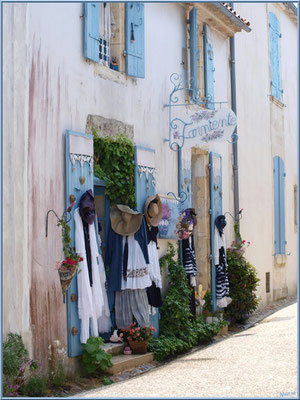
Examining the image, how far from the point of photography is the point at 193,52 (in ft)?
37.7

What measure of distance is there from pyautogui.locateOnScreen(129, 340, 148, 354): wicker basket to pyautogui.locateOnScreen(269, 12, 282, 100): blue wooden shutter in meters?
9.19

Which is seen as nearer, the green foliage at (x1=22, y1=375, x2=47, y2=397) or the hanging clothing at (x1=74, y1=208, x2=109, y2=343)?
the green foliage at (x1=22, y1=375, x2=47, y2=397)

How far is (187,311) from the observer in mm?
10078

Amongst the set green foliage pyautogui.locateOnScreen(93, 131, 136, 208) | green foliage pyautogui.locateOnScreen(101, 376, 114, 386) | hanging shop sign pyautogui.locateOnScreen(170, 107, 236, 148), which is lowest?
green foliage pyautogui.locateOnScreen(101, 376, 114, 386)

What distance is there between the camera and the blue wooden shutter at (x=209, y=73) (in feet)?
39.9

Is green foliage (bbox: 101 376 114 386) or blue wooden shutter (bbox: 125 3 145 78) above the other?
blue wooden shutter (bbox: 125 3 145 78)

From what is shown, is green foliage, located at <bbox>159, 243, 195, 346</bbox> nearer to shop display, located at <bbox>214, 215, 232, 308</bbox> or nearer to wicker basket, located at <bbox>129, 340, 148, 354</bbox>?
wicker basket, located at <bbox>129, 340, 148, 354</bbox>

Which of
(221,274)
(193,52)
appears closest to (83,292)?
(221,274)

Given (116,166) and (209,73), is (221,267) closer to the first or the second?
(209,73)

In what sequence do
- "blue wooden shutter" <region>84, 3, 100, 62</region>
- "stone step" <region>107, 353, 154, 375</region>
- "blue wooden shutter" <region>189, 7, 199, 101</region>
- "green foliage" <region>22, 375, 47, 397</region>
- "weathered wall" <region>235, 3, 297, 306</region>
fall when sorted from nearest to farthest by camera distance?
"green foliage" <region>22, 375, 47, 397</region> → "stone step" <region>107, 353, 154, 375</region> → "blue wooden shutter" <region>84, 3, 100, 62</region> → "blue wooden shutter" <region>189, 7, 199, 101</region> → "weathered wall" <region>235, 3, 297, 306</region>

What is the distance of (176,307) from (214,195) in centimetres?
287

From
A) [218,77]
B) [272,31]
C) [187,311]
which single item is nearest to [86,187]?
[187,311]

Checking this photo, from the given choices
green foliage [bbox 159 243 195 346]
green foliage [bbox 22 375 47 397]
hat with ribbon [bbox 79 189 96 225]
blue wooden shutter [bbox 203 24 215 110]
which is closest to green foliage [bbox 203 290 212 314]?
green foliage [bbox 159 243 195 346]

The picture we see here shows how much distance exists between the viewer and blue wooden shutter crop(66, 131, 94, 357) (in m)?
7.77
